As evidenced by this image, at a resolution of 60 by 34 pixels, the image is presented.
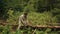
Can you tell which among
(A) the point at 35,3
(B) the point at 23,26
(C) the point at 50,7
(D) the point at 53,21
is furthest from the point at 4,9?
(B) the point at 23,26

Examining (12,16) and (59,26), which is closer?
(59,26)

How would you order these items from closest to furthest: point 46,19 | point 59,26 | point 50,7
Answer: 1. point 59,26
2. point 46,19
3. point 50,7

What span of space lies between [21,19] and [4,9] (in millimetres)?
6965

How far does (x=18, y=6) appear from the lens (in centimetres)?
1653

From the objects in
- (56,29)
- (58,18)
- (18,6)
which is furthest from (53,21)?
(18,6)

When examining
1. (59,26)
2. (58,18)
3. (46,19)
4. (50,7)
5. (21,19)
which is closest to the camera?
(21,19)

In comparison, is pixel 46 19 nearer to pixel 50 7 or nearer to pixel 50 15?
pixel 50 15

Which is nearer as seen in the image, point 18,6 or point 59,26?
point 59,26

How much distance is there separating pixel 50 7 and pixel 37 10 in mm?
1222

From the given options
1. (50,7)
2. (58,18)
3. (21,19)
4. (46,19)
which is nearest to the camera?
(21,19)

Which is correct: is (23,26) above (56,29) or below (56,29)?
above

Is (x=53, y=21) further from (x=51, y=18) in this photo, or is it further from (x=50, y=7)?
(x=50, y=7)

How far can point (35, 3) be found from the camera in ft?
53.8

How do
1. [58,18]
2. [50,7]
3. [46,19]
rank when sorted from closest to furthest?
[58,18], [46,19], [50,7]
